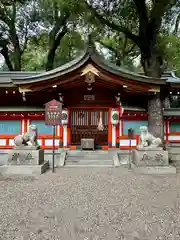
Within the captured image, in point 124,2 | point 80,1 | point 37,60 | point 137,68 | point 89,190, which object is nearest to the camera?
point 89,190

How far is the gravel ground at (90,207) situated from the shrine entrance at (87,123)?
4418 millimetres

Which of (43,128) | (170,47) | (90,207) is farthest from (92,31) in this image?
(90,207)

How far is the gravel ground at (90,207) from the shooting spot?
3254mm

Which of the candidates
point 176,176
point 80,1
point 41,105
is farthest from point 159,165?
point 80,1

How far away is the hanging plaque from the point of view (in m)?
7.84

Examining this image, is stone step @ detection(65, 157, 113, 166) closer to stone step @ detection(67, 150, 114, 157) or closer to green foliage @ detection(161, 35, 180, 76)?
stone step @ detection(67, 150, 114, 157)

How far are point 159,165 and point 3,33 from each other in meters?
19.4

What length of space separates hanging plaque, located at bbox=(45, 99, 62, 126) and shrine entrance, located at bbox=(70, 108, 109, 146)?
3.21 m

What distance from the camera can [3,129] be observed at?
35.6ft

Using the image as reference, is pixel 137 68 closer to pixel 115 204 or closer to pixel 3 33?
pixel 3 33

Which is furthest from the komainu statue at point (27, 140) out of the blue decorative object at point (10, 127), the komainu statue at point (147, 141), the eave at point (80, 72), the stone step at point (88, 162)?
the komainu statue at point (147, 141)

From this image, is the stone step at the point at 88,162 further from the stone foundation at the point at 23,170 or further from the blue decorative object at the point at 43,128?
the blue decorative object at the point at 43,128

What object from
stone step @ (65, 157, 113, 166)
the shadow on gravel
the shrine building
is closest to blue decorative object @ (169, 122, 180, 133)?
the shrine building

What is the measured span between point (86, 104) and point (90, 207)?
7229mm
